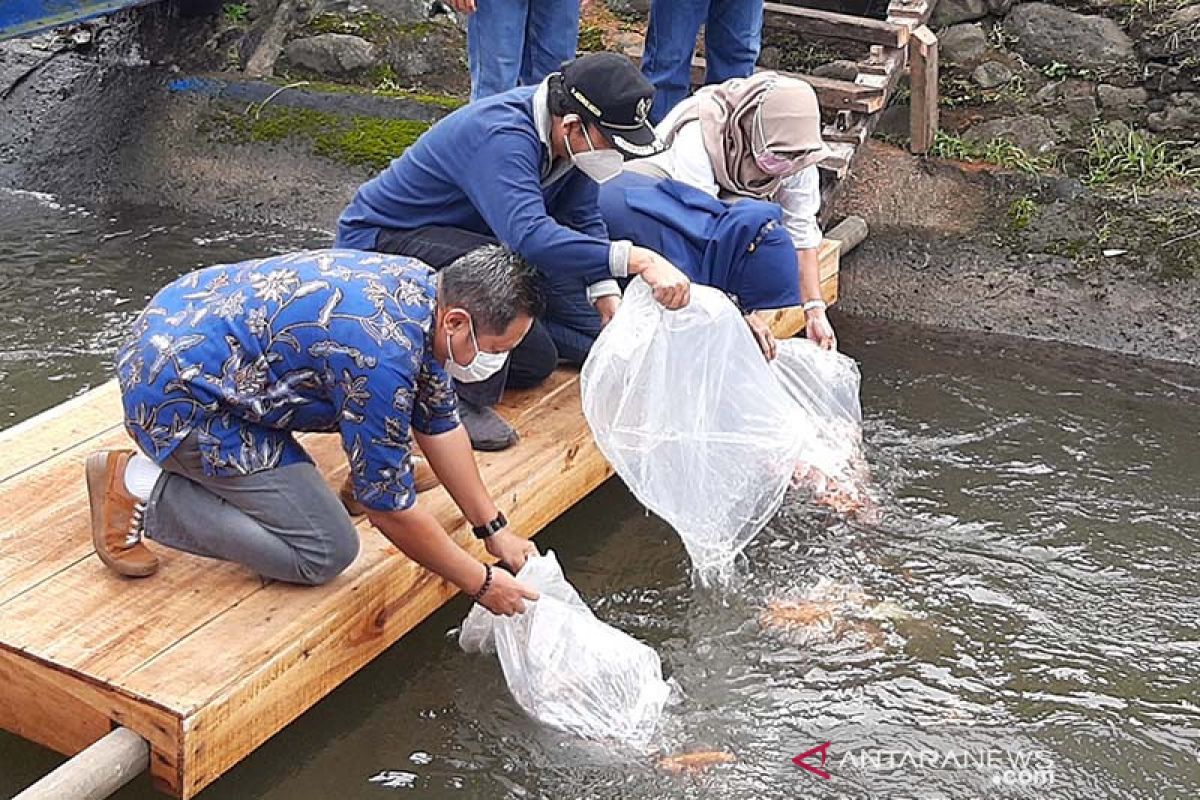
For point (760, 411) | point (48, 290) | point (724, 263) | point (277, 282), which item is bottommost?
point (48, 290)

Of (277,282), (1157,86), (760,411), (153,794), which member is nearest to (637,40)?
(1157,86)

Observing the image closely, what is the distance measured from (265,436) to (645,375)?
A: 1.10 m

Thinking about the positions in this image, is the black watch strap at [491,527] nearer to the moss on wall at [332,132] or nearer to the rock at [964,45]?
the moss on wall at [332,132]

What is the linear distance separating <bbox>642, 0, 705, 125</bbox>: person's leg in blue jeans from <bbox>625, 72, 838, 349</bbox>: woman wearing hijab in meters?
1.17

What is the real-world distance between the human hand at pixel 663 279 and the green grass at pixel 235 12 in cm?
501

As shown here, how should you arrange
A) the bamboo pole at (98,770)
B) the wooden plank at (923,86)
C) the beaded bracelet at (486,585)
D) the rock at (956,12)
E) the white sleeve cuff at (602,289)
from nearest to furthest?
the bamboo pole at (98,770) → the beaded bracelet at (486,585) → the white sleeve cuff at (602,289) → the wooden plank at (923,86) → the rock at (956,12)

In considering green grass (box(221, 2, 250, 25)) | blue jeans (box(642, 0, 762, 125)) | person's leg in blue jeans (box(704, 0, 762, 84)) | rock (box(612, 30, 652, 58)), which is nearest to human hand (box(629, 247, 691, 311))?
blue jeans (box(642, 0, 762, 125))

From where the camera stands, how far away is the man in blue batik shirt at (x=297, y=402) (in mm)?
2824

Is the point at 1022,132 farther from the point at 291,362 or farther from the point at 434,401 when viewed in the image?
the point at 291,362

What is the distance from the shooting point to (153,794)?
294cm

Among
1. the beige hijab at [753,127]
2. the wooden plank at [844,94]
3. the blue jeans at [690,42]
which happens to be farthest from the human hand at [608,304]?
the wooden plank at [844,94]

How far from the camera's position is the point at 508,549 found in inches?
131

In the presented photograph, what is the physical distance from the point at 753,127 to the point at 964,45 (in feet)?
11.3

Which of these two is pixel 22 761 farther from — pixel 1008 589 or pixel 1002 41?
pixel 1002 41
